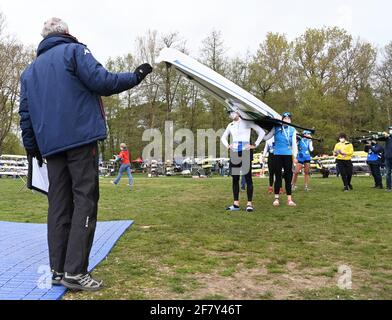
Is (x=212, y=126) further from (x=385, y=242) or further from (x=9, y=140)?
(x=385, y=242)

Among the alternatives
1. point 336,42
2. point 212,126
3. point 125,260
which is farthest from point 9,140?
point 125,260

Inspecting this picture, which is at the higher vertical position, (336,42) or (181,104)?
(336,42)

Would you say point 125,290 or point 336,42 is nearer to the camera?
point 125,290

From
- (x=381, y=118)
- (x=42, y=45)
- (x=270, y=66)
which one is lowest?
(x=42, y=45)

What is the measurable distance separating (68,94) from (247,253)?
267 centimetres

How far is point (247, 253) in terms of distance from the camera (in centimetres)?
493

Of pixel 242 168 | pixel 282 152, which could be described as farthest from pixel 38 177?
pixel 282 152

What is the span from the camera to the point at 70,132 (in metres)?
3.62

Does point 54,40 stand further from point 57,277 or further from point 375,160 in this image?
point 375,160

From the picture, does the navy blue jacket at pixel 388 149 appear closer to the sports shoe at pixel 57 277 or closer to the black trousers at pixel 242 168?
the black trousers at pixel 242 168

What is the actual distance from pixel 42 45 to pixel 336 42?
40365mm

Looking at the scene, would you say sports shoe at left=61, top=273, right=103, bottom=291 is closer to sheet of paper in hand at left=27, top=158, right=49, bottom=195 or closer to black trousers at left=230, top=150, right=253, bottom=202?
sheet of paper in hand at left=27, top=158, right=49, bottom=195

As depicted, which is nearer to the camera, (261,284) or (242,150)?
(261,284)

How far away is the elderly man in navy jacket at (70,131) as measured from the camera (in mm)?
3619
